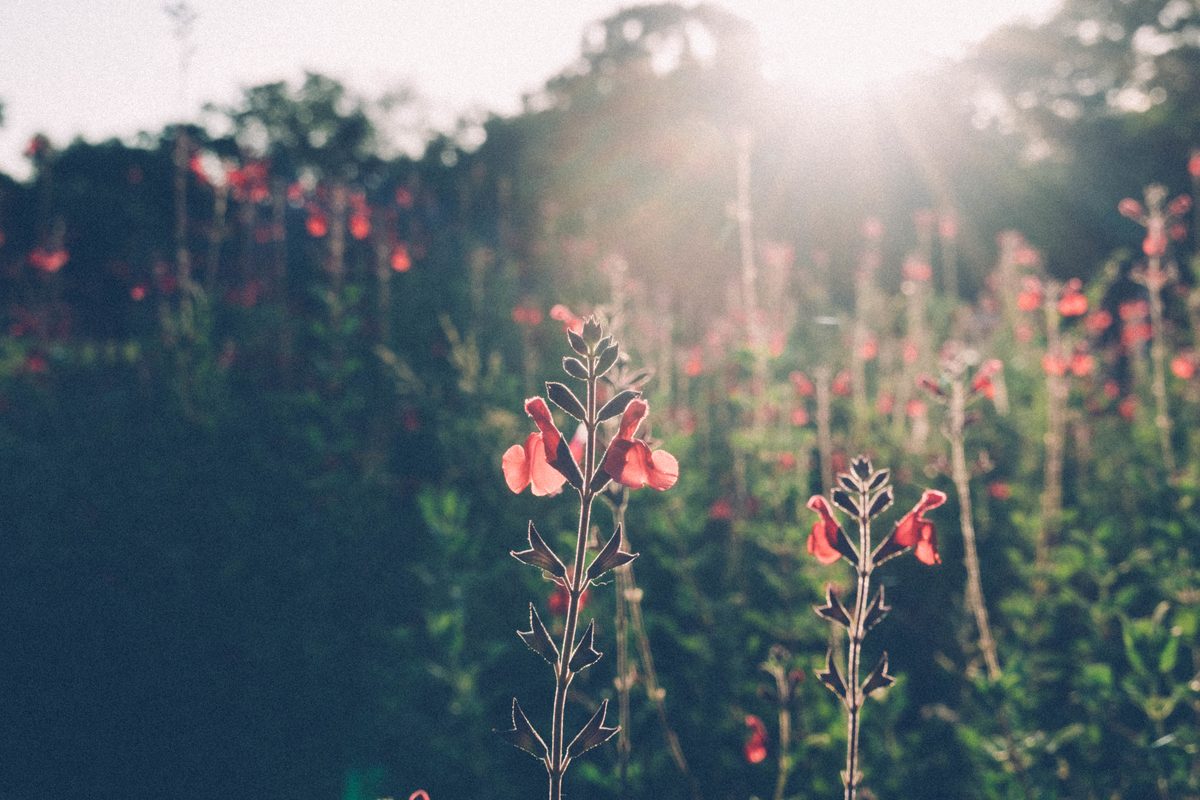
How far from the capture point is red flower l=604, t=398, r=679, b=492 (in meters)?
0.99

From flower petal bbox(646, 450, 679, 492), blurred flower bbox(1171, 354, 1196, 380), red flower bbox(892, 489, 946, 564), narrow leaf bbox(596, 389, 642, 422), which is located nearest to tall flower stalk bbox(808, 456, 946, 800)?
red flower bbox(892, 489, 946, 564)

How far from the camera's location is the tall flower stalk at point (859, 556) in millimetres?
1067

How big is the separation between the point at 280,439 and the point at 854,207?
44.5ft

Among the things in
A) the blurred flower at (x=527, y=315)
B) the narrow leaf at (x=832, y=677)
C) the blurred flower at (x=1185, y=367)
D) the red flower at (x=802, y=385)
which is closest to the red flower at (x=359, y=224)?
the blurred flower at (x=527, y=315)

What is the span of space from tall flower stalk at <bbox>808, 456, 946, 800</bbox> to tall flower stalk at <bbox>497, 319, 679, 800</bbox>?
0.30 metres

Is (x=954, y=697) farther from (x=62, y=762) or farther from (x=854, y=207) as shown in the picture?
(x=854, y=207)

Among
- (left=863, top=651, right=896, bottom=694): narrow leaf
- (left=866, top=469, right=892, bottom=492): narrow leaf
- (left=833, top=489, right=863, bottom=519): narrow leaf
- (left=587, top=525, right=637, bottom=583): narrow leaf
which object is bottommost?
(left=863, top=651, right=896, bottom=694): narrow leaf

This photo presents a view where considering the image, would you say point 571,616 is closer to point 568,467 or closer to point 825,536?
point 568,467

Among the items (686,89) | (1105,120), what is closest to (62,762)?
(686,89)

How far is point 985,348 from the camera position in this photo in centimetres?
522

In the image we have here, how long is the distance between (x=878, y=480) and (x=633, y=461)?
575 millimetres

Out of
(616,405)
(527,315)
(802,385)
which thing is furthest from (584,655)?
(527,315)

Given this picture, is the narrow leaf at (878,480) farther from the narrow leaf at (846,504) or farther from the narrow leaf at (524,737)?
the narrow leaf at (524,737)

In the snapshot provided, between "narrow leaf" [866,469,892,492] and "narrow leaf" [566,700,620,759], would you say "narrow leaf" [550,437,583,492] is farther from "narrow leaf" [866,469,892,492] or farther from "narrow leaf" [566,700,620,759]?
"narrow leaf" [866,469,892,492]
